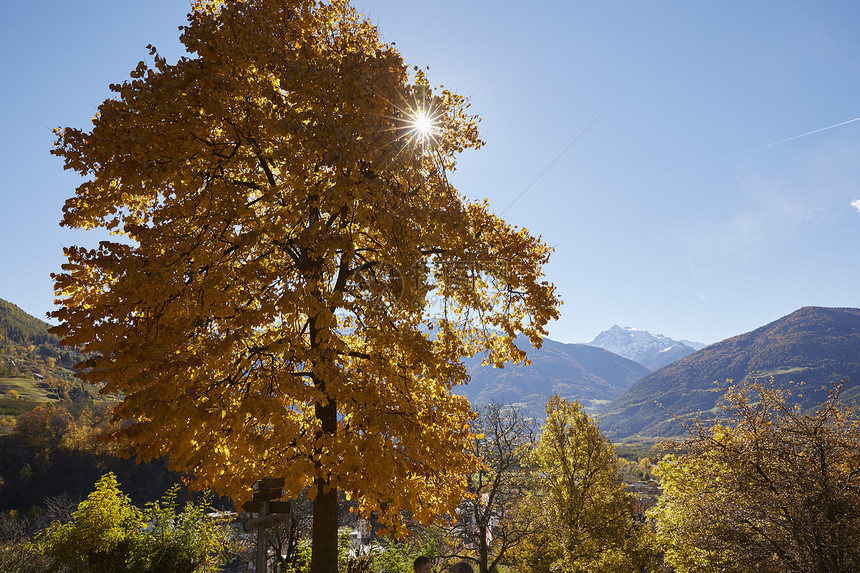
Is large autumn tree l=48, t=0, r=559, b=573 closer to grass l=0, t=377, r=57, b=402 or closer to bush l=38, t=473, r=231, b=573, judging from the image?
bush l=38, t=473, r=231, b=573

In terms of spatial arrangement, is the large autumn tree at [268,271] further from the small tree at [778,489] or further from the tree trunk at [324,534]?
the small tree at [778,489]

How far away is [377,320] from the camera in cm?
706

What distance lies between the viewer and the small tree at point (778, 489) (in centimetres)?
882

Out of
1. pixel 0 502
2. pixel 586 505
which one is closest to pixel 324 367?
pixel 586 505

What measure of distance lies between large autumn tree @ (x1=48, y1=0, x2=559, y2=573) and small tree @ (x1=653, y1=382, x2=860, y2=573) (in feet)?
23.3

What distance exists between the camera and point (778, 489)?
9.80 m

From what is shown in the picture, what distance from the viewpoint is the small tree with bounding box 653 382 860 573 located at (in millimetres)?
8820

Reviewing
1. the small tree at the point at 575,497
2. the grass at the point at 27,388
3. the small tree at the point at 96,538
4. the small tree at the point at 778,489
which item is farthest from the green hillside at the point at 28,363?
the small tree at the point at 778,489

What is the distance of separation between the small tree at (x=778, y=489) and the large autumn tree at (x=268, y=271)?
23.3 ft

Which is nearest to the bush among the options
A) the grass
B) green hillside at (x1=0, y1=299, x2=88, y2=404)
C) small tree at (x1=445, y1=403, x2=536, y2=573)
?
small tree at (x1=445, y1=403, x2=536, y2=573)

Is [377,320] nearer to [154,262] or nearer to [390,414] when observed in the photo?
[390,414]

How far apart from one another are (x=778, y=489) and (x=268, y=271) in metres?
12.0

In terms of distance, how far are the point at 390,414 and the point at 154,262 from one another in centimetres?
373

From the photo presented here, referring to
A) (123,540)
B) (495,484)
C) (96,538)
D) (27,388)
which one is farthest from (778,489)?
(27,388)
